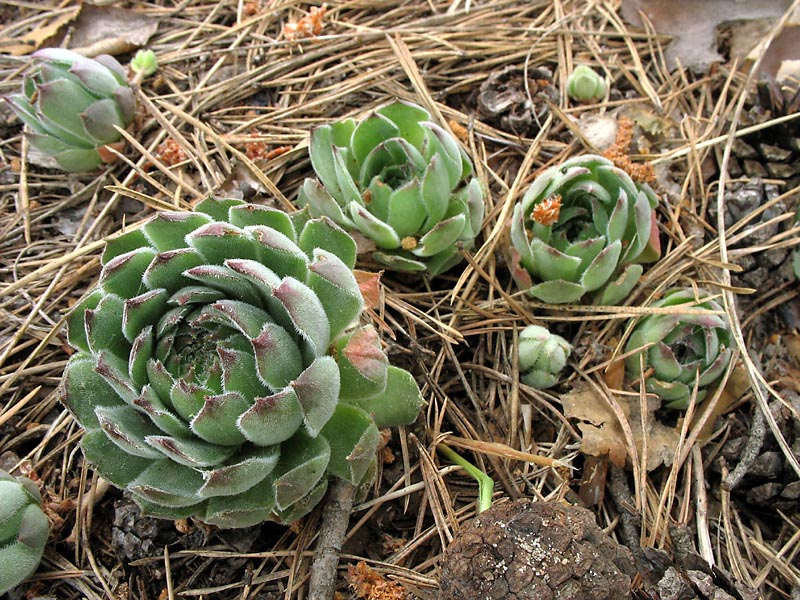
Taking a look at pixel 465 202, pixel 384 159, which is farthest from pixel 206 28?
pixel 465 202

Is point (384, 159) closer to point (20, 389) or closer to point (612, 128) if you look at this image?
point (612, 128)

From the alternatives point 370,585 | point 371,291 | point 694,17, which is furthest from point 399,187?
point 694,17

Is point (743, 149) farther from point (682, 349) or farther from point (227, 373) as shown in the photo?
point (227, 373)

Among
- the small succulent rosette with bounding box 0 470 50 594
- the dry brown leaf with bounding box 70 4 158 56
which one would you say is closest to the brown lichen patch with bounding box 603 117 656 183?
the dry brown leaf with bounding box 70 4 158 56

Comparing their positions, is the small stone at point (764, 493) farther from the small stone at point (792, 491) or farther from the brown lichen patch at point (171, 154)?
the brown lichen patch at point (171, 154)

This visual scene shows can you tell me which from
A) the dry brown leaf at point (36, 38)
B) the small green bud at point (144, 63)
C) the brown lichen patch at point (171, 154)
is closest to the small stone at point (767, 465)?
the brown lichen patch at point (171, 154)

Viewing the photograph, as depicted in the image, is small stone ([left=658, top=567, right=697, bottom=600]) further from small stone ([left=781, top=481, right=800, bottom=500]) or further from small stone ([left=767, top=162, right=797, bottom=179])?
small stone ([left=767, top=162, right=797, bottom=179])
